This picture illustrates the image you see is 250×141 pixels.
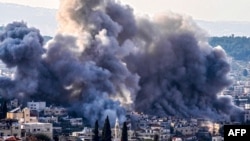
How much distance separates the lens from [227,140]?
10.9m

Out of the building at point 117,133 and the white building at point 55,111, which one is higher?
the white building at point 55,111

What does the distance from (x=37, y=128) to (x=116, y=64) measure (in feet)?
62.2

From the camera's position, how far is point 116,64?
2768 inches

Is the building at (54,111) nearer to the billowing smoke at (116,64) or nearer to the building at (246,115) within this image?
the billowing smoke at (116,64)

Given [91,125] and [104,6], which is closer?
[91,125]

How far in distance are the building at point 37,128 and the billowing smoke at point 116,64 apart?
784 centimetres

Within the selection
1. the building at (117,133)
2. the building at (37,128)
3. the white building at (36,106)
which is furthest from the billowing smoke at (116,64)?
the building at (37,128)

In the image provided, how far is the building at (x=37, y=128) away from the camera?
51144 mm

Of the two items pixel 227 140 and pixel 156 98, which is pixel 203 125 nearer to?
pixel 156 98

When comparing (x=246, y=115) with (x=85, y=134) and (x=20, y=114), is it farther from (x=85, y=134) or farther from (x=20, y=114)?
(x=85, y=134)

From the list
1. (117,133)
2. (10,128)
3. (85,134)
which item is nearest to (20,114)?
(85,134)

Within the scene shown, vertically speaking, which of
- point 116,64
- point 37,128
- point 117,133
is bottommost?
point 117,133

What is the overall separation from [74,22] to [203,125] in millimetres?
14374

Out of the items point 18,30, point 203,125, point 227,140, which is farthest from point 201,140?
point 227,140
